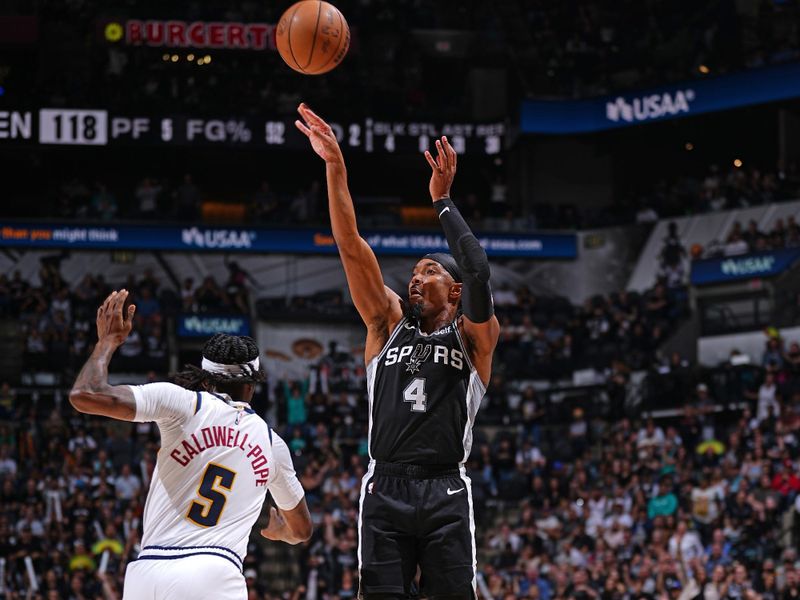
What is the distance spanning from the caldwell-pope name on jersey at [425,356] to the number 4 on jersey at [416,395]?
0.22 ft

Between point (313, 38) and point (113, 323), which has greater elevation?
point (313, 38)

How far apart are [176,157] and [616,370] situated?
42.4 ft

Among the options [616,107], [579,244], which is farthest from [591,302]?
[616,107]

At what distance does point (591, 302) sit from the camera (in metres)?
28.5

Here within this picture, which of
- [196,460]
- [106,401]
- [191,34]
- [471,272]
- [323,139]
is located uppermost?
[191,34]

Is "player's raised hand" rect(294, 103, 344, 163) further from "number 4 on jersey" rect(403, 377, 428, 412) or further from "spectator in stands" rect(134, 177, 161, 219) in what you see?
"spectator in stands" rect(134, 177, 161, 219)

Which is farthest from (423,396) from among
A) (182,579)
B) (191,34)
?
(191,34)

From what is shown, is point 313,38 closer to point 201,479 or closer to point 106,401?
point 201,479

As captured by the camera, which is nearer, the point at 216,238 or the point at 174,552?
the point at 174,552

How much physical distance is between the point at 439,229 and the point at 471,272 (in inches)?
958

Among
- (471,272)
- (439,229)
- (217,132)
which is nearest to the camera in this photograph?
(471,272)

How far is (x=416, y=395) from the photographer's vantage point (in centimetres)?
629

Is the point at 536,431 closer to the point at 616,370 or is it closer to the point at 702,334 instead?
the point at 616,370

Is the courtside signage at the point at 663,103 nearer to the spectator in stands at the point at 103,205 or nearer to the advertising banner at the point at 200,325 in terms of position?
the advertising banner at the point at 200,325
